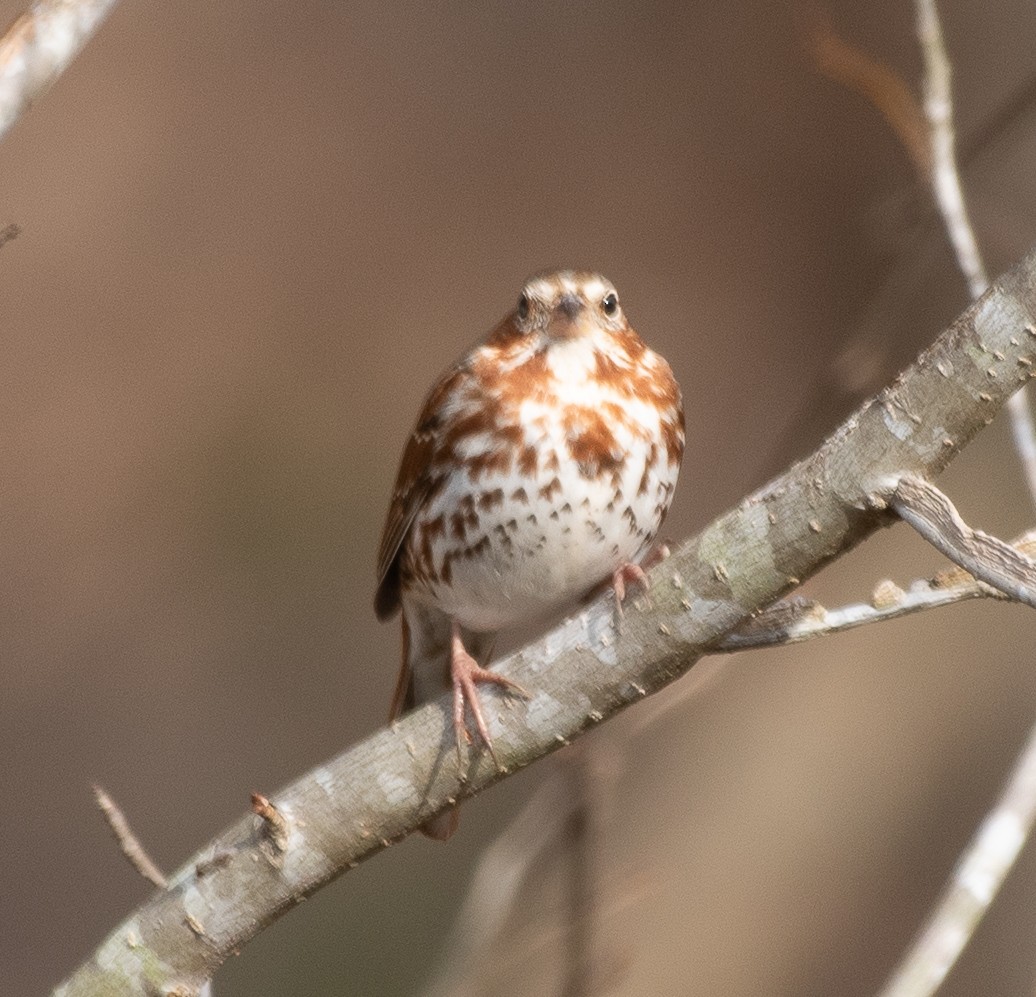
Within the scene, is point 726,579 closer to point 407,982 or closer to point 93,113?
point 407,982

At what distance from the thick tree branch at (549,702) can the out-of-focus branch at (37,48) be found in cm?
132

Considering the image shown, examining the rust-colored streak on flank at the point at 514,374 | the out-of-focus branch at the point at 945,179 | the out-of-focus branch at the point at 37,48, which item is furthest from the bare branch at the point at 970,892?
the out-of-focus branch at the point at 37,48

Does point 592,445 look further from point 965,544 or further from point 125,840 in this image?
point 125,840

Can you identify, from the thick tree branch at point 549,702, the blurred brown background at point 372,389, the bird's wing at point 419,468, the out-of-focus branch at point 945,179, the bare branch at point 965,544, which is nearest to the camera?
the bare branch at point 965,544

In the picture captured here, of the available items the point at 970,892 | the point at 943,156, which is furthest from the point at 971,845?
the point at 943,156

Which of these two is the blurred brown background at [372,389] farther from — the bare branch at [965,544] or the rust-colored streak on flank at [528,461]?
the bare branch at [965,544]

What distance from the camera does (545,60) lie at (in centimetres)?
840

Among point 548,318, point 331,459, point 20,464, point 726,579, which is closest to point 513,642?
point 331,459

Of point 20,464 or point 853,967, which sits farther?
point 20,464

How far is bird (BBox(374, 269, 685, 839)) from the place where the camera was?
388 cm

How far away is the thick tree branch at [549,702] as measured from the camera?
2.75 metres

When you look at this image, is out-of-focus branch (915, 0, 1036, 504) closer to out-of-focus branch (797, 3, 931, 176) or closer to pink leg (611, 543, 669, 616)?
out-of-focus branch (797, 3, 931, 176)

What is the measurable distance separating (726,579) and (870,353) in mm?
1915

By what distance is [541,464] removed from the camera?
3883 mm
